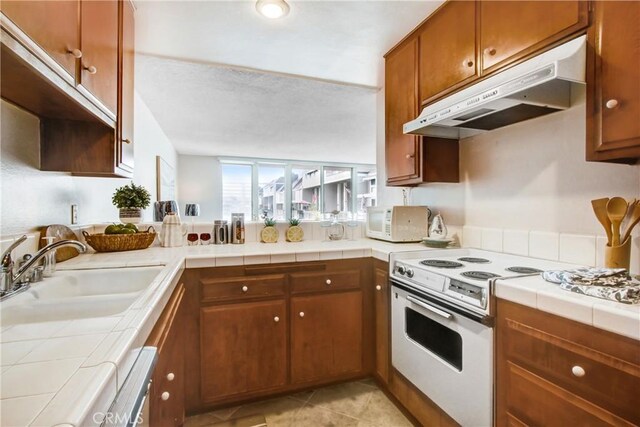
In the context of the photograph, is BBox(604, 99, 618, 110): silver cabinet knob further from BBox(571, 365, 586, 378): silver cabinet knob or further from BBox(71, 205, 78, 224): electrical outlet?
BBox(71, 205, 78, 224): electrical outlet

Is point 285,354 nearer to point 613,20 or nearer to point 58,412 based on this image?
point 58,412

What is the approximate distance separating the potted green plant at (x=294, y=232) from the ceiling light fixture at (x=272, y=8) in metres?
1.37

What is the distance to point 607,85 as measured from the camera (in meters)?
1.00

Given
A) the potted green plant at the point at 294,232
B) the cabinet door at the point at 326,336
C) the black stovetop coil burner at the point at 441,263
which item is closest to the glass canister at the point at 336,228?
the potted green plant at the point at 294,232

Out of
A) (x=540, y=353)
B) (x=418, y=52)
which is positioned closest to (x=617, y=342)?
(x=540, y=353)

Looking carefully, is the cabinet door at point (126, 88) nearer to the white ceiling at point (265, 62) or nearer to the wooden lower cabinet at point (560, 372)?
the white ceiling at point (265, 62)

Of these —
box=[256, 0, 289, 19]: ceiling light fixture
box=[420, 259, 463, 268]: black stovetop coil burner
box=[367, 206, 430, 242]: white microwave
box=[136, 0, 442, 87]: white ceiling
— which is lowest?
box=[420, 259, 463, 268]: black stovetop coil burner

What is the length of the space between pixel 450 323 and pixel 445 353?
169mm

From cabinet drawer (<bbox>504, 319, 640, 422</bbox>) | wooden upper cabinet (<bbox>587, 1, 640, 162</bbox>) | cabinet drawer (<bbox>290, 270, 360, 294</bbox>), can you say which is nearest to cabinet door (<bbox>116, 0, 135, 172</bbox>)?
cabinet drawer (<bbox>290, 270, 360, 294</bbox>)

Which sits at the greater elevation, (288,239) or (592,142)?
(592,142)

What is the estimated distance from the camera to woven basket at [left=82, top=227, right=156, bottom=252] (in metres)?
1.72

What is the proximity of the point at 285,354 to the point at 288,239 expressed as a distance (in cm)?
85

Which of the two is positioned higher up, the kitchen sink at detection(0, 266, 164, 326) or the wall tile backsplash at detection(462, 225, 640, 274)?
the wall tile backsplash at detection(462, 225, 640, 274)

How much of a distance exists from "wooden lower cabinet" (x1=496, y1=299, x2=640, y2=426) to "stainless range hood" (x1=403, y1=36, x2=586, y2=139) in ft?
2.75
